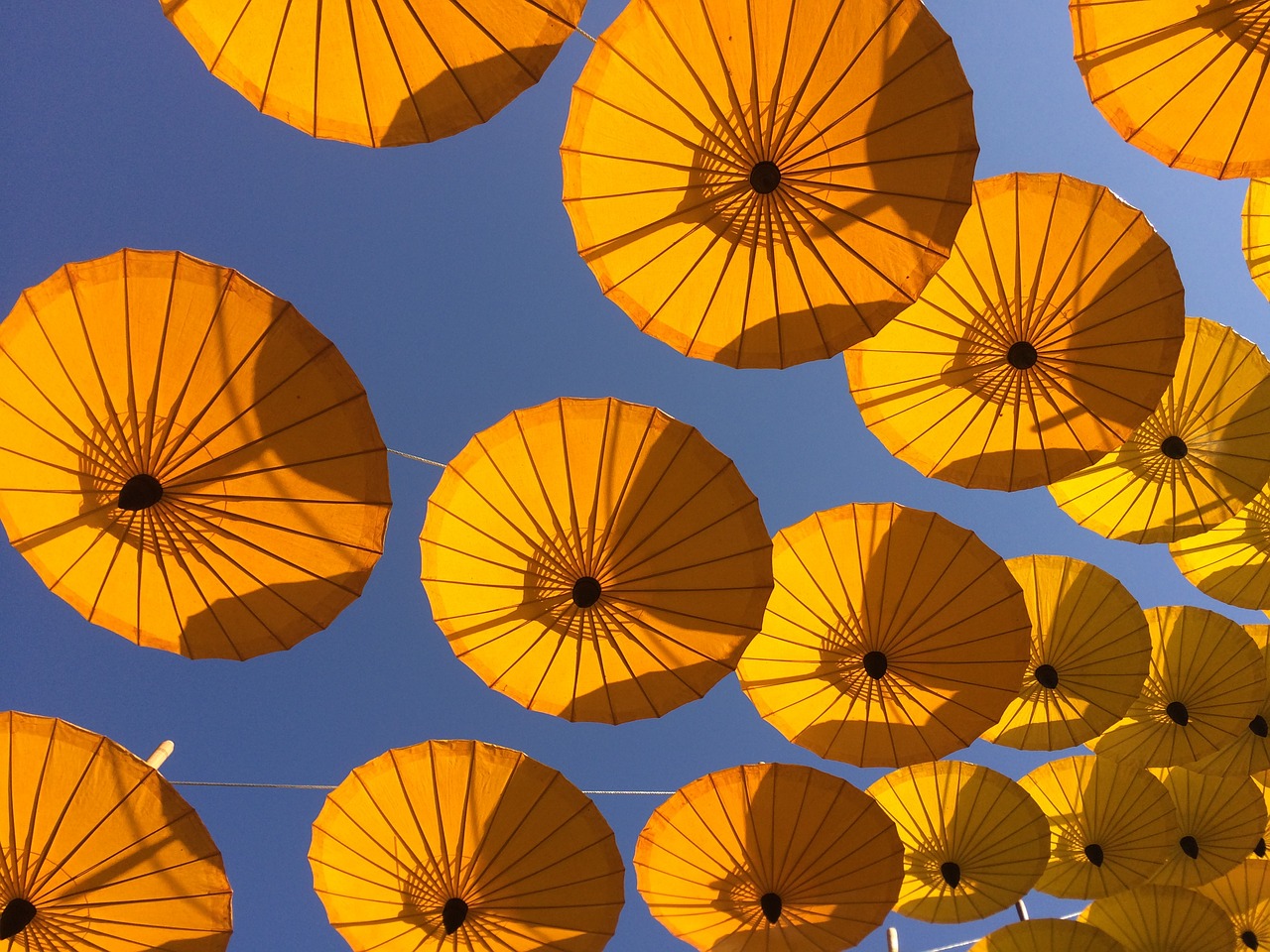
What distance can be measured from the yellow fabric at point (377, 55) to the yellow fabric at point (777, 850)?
8.85 metres

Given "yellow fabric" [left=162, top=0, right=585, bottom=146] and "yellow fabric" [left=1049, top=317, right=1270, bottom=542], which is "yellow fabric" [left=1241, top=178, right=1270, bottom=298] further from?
"yellow fabric" [left=162, top=0, right=585, bottom=146]

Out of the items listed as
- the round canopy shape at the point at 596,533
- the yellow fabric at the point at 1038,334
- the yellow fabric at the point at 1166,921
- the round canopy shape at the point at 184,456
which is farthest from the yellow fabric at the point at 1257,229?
the round canopy shape at the point at 184,456

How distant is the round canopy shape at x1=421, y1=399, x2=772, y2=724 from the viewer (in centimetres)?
883

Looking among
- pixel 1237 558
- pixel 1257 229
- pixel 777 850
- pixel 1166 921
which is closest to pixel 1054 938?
pixel 1166 921

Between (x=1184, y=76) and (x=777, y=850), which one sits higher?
(x=1184, y=76)

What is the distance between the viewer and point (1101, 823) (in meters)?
13.9

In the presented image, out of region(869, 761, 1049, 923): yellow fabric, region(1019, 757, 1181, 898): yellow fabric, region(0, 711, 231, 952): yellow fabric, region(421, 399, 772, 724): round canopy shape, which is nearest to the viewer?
region(0, 711, 231, 952): yellow fabric

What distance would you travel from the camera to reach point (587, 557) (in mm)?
8914

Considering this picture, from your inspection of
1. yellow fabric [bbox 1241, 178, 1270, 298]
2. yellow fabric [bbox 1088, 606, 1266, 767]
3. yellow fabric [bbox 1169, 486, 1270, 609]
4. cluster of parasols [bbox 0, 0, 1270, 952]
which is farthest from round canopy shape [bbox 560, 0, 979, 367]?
yellow fabric [bbox 1088, 606, 1266, 767]

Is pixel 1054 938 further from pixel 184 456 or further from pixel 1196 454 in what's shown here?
pixel 184 456

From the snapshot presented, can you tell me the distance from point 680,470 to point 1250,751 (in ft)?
41.1

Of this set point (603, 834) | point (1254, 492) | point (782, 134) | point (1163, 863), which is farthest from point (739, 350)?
point (1163, 863)

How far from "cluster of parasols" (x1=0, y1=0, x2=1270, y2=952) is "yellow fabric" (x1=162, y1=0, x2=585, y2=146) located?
0.09ft

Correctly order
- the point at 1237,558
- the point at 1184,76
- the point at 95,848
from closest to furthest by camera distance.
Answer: the point at 1184,76 < the point at 95,848 < the point at 1237,558
